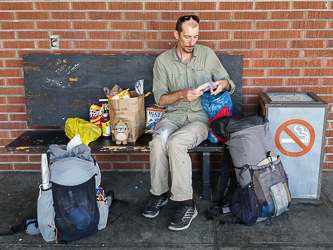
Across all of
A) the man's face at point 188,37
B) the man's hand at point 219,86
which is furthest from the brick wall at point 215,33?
the man's hand at point 219,86

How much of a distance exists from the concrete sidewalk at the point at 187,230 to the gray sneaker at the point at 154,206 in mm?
43

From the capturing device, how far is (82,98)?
3.66 metres

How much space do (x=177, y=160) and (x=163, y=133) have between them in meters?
0.30

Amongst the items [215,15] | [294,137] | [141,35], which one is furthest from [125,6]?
[294,137]

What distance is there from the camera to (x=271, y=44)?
11.6ft

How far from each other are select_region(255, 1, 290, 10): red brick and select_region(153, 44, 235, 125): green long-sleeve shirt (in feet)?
2.26

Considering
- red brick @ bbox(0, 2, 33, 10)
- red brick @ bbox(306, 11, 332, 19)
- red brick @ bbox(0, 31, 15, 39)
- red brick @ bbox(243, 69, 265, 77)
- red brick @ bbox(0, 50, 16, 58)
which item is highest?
red brick @ bbox(0, 2, 33, 10)

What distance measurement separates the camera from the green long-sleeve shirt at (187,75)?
3.32 metres

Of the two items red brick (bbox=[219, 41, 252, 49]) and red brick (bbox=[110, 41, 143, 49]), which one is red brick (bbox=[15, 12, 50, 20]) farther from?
red brick (bbox=[219, 41, 252, 49])

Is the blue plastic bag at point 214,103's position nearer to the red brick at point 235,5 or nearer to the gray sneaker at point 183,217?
the gray sneaker at point 183,217

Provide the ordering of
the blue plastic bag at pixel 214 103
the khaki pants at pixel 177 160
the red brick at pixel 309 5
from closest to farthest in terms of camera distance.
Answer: the khaki pants at pixel 177 160 → the blue plastic bag at pixel 214 103 → the red brick at pixel 309 5

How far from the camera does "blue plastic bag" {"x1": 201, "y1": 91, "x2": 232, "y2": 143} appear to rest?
125 inches

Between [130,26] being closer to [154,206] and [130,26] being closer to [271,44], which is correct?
[271,44]

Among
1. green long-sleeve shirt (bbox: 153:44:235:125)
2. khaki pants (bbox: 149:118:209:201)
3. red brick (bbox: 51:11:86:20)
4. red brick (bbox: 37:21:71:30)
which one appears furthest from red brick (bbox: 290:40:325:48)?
red brick (bbox: 37:21:71:30)
